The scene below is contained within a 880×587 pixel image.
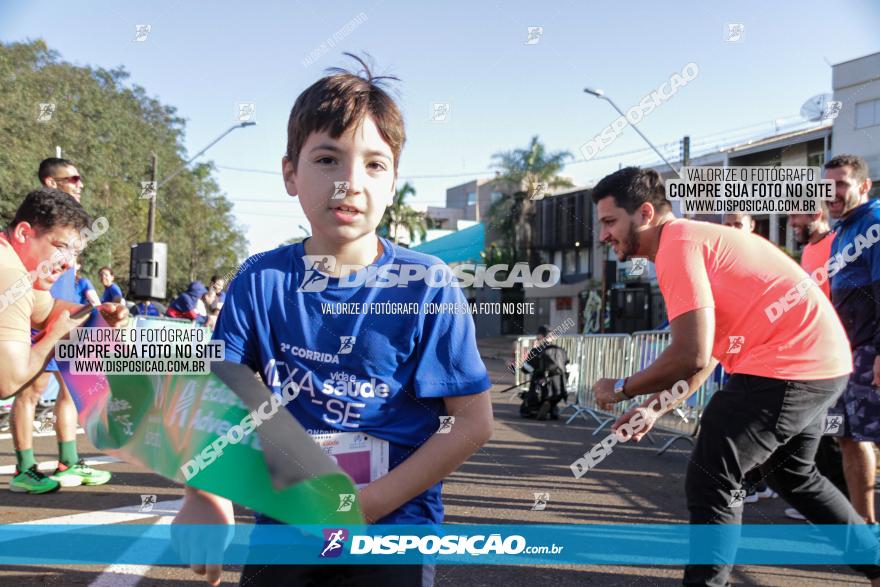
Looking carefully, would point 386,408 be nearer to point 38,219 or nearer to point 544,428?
point 38,219

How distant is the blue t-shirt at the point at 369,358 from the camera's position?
1.53m

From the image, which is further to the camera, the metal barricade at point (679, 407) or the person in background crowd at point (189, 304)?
the person in background crowd at point (189, 304)

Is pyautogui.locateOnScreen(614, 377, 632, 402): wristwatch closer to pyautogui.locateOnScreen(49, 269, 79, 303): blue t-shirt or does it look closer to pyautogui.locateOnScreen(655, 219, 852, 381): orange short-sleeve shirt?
pyautogui.locateOnScreen(655, 219, 852, 381): orange short-sleeve shirt

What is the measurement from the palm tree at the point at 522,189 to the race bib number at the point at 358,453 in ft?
74.1

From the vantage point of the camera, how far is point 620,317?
121ft

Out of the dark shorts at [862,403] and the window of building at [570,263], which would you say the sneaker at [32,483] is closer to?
the dark shorts at [862,403]

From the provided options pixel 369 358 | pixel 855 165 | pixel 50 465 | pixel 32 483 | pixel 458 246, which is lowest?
pixel 50 465

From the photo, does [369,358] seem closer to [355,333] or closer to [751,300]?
[355,333]

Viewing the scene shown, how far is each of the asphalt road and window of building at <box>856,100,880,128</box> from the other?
28277 millimetres

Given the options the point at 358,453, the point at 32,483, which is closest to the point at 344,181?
the point at 358,453

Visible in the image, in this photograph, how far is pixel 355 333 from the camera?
5.13 ft

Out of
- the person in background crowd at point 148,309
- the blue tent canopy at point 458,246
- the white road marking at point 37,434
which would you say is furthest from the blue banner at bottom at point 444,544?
the person in background crowd at point 148,309

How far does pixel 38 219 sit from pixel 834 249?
16.2 feet

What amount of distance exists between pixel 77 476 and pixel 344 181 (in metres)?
5.02
